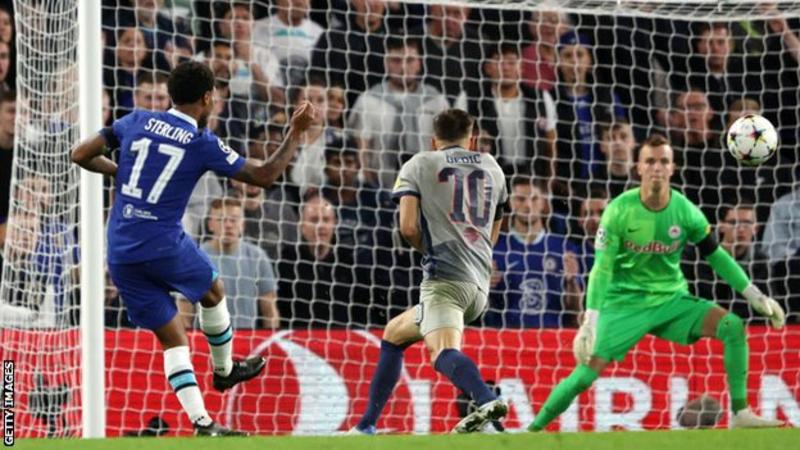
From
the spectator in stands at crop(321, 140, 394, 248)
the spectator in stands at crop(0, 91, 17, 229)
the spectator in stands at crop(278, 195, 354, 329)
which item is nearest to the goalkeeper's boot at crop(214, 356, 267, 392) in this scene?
the spectator in stands at crop(278, 195, 354, 329)

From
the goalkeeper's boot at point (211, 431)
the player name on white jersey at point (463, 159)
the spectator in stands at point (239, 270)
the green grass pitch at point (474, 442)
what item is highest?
the player name on white jersey at point (463, 159)

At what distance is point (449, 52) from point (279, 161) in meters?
4.81

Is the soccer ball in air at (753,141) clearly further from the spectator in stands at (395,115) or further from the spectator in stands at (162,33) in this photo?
the spectator in stands at (162,33)

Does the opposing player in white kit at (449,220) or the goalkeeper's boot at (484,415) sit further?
the opposing player in white kit at (449,220)

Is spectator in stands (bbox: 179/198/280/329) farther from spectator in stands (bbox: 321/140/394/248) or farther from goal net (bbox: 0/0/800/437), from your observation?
spectator in stands (bbox: 321/140/394/248)

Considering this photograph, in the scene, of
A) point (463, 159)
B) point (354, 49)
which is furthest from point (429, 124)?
point (463, 159)

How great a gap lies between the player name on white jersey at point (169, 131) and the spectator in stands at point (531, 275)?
13.8 ft

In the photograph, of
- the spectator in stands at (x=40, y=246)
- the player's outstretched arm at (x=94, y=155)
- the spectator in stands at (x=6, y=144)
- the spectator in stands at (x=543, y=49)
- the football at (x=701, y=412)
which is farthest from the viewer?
the spectator in stands at (x=543, y=49)

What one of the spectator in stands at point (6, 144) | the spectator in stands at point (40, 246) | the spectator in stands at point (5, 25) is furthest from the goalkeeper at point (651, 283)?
the spectator in stands at point (5, 25)

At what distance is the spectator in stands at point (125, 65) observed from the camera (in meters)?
10.2

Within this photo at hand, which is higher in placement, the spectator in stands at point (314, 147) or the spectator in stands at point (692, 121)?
the spectator in stands at point (692, 121)

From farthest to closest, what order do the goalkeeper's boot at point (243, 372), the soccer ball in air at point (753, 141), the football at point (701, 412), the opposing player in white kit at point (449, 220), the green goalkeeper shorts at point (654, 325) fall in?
the football at point (701, 412)
the green goalkeeper shorts at point (654, 325)
the soccer ball in air at point (753, 141)
the opposing player in white kit at point (449, 220)
the goalkeeper's boot at point (243, 372)

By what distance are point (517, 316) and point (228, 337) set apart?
3.88 meters

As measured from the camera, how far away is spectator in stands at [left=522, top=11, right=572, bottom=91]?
11.5m
